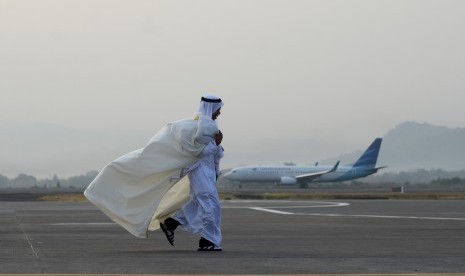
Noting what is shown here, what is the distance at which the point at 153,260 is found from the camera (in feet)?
34.3

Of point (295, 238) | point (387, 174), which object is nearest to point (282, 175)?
point (387, 174)

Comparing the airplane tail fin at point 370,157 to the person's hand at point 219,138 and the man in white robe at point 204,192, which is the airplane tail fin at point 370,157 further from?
the person's hand at point 219,138

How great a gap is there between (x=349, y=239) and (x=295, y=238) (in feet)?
2.39

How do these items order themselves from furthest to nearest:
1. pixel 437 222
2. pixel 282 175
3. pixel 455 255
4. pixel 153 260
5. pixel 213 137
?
pixel 282 175 → pixel 437 222 → pixel 213 137 → pixel 455 255 → pixel 153 260

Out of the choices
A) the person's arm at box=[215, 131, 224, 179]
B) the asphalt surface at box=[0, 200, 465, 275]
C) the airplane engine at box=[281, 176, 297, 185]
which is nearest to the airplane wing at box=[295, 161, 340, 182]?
the airplane engine at box=[281, 176, 297, 185]

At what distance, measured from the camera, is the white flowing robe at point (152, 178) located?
1243cm

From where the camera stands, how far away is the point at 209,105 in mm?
12555

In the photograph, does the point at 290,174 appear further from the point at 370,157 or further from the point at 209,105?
the point at 209,105

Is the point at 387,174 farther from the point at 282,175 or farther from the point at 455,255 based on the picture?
the point at 455,255

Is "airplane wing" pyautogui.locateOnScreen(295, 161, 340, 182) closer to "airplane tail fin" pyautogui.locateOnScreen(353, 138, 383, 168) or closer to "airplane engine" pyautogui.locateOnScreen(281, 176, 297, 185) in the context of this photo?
"airplane engine" pyautogui.locateOnScreen(281, 176, 297, 185)

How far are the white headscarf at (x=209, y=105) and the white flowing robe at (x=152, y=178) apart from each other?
5.7 inches

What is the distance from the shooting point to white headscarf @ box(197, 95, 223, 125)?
41.2 feet

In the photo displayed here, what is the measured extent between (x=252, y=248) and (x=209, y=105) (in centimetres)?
174

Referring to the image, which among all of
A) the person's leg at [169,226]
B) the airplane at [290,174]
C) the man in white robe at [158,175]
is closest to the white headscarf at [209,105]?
the man in white robe at [158,175]
